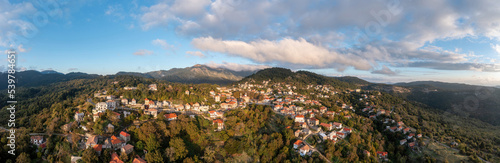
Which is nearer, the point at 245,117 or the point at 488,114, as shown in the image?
the point at 245,117

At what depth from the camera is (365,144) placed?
30.1 m

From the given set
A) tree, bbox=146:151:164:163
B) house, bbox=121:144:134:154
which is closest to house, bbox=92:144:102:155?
house, bbox=121:144:134:154

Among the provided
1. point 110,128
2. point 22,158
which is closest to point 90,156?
point 110,128

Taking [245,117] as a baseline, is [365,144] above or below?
below

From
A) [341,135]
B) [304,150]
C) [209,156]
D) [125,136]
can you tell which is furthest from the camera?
[341,135]

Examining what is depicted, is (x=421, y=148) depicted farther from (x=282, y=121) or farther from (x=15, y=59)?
(x=15, y=59)

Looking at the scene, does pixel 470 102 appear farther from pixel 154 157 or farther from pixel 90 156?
pixel 90 156

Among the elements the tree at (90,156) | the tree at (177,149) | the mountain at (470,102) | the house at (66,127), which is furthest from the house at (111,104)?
the mountain at (470,102)

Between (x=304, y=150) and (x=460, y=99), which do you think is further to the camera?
(x=460, y=99)

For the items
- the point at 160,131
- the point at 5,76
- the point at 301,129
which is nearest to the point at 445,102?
the point at 301,129

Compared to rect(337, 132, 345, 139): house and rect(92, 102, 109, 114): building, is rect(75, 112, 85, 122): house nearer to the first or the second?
rect(92, 102, 109, 114): building

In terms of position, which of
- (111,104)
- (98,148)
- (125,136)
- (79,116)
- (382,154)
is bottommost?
(382,154)

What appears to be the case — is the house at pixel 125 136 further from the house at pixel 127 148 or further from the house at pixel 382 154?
the house at pixel 382 154

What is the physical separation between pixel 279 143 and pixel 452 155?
84.3 feet
